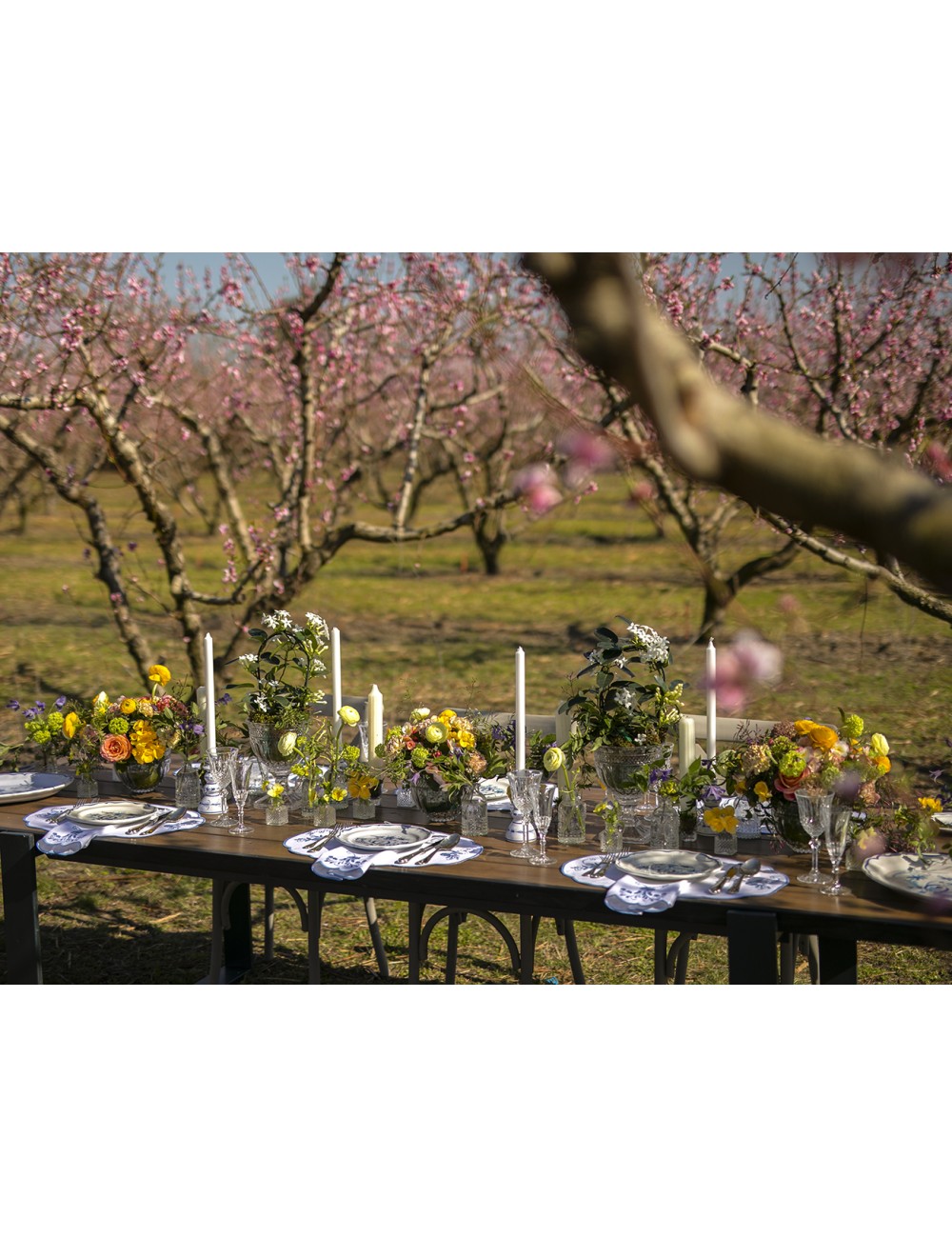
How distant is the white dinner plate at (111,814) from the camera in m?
2.60

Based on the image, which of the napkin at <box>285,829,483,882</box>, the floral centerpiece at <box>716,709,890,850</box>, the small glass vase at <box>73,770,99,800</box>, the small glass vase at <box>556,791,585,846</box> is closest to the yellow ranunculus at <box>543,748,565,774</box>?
the small glass vase at <box>556,791,585,846</box>

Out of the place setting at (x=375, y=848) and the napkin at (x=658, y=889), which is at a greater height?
the place setting at (x=375, y=848)

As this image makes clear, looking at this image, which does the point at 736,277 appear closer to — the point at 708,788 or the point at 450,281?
the point at 450,281

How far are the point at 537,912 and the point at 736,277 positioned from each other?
4.20 metres

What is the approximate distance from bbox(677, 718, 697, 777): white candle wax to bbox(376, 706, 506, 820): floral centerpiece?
38 centimetres

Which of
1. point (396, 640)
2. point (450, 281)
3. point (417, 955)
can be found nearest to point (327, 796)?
point (417, 955)

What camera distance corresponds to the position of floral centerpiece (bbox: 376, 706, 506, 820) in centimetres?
256

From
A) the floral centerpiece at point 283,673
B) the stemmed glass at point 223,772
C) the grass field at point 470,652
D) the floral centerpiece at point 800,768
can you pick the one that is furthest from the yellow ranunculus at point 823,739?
the stemmed glass at point 223,772

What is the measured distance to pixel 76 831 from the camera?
256cm

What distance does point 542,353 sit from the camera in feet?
33.1

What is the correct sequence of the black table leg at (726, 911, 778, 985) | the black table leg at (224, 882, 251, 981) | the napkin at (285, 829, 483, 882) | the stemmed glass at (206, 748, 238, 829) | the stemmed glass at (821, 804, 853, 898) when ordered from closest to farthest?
the black table leg at (726, 911, 778, 985), the stemmed glass at (821, 804, 853, 898), the napkin at (285, 829, 483, 882), the stemmed glass at (206, 748, 238, 829), the black table leg at (224, 882, 251, 981)

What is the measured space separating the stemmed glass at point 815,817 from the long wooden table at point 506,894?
0.04 metres

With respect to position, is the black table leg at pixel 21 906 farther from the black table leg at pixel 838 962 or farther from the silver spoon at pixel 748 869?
the black table leg at pixel 838 962

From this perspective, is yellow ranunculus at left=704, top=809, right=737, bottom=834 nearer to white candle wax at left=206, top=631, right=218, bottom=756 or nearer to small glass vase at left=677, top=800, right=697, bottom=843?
small glass vase at left=677, top=800, right=697, bottom=843
